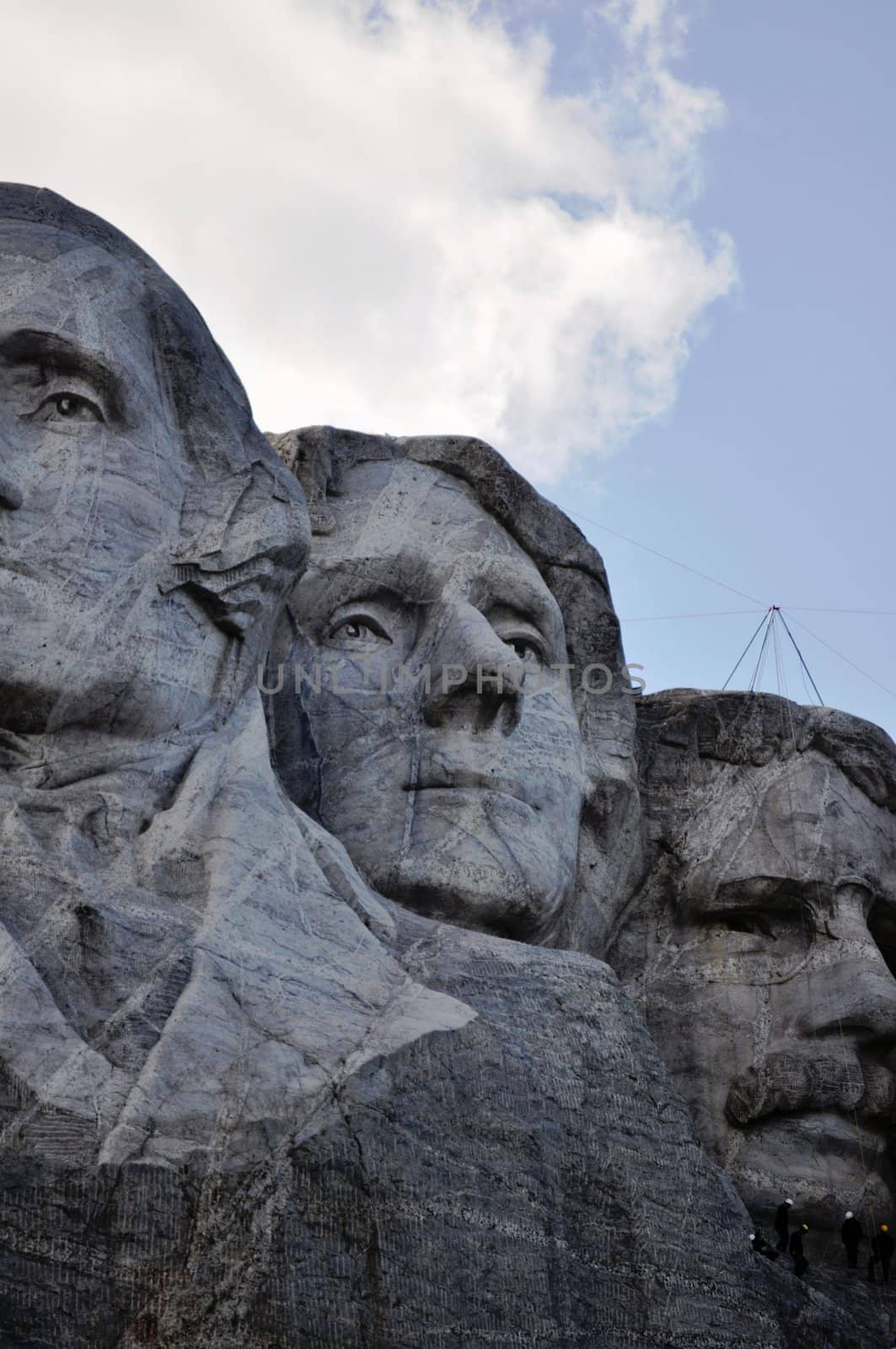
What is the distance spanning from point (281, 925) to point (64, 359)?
1910mm

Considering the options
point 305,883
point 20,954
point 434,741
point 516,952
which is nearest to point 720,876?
point 434,741

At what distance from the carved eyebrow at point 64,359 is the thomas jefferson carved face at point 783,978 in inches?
131

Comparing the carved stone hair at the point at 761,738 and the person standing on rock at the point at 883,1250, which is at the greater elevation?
the carved stone hair at the point at 761,738

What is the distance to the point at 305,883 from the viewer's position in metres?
6.02

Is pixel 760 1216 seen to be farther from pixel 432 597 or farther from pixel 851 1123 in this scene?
pixel 432 597

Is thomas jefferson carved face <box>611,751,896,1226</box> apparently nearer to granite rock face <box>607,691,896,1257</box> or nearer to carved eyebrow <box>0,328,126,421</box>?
granite rock face <box>607,691,896,1257</box>

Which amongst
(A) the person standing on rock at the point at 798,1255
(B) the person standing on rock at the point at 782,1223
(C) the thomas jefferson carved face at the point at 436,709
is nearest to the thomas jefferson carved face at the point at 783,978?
(B) the person standing on rock at the point at 782,1223

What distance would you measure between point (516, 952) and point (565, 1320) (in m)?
1.29

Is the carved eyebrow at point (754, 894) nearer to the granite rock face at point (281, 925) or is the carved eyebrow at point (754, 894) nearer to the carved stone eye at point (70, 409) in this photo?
the granite rock face at point (281, 925)

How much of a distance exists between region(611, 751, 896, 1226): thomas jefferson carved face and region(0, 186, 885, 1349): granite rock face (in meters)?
0.21

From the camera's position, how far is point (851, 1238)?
736cm

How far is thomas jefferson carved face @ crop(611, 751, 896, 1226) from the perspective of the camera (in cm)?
784

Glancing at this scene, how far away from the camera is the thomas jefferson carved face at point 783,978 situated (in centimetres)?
784

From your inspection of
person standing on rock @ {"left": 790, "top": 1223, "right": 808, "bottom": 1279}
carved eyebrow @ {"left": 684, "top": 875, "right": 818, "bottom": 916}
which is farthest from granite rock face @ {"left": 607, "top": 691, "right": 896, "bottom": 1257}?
person standing on rock @ {"left": 790, "top": 1223, "right": 808, "bottom": 1279}
